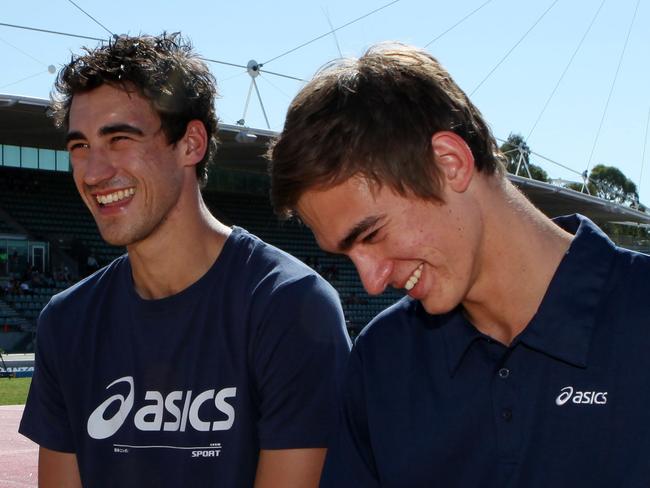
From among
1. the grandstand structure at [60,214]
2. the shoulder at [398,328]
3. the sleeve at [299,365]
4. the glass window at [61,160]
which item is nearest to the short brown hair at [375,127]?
the shoulder at [398,328]

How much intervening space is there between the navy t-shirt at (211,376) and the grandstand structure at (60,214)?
23045 millimetres

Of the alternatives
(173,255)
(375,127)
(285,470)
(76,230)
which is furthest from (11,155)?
(375,127)

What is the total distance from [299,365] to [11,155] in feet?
114

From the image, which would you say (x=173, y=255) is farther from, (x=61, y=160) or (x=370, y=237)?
(x=61, y=160)

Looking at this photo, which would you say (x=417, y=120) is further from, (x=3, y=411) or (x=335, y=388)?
(x=3, y=411)

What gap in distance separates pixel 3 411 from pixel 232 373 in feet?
39.9

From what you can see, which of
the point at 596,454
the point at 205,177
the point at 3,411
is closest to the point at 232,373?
the point at 205,177

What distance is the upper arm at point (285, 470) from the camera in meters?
2.87

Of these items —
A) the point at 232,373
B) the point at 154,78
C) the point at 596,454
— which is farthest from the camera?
the point at 154,78

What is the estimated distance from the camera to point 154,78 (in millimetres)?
3350

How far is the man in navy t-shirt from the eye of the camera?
2.91 metres

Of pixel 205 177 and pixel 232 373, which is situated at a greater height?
pixel 205 177

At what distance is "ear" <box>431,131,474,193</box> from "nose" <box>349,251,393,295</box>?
8.5 inches

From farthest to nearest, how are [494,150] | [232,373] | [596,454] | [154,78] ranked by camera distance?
[154,78], [232,373], [494,150], [596,454]
